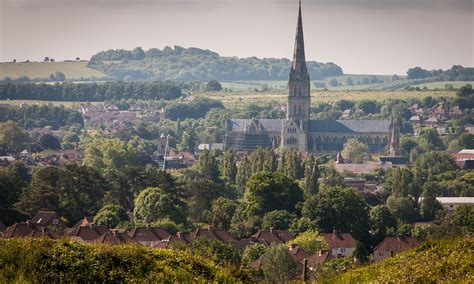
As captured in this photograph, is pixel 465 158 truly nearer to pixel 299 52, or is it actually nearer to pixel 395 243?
pixel 299 52

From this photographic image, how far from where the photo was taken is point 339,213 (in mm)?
75312

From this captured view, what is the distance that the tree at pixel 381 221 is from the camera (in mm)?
74331

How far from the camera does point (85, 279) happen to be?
30.4 metres

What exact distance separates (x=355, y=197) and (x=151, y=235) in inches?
514

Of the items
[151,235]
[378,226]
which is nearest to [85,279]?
[151,235]

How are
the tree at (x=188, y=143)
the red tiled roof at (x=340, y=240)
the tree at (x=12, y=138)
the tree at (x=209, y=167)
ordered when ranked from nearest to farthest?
1. the red tiled roof at (x=340, y=240)
2. the tree at (x=209, y=167)
3. the tree at (x=12, y=138)
4. the tree at (x=188, y=143)

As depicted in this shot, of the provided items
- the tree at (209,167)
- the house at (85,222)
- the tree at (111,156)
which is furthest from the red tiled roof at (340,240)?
the tree at (111,156)

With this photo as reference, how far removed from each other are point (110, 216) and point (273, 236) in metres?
8.56

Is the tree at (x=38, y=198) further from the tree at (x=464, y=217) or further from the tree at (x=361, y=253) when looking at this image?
the tree at (x=464, y=217)

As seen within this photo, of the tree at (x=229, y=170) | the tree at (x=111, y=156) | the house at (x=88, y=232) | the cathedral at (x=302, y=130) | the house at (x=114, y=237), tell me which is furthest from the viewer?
the cathedral at (x=302, y=130)

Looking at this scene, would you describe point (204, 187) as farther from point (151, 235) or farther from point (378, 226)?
point (151, 235)

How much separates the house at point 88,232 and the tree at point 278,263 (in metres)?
9.05

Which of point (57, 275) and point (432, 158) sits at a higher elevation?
point (57, 275)

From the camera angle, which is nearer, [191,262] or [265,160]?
[191,262]
